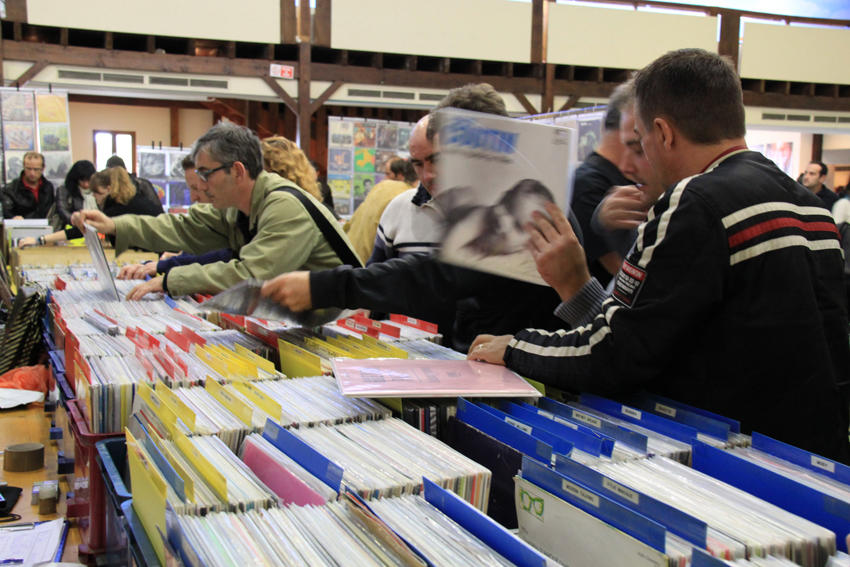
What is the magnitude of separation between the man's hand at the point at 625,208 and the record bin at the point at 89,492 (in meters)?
1.26

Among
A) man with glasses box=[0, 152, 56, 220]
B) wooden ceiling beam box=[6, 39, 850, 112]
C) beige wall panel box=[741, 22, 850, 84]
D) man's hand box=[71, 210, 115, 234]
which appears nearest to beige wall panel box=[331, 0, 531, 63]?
wooden ceiling beam box=[6, 39, 850, 112]

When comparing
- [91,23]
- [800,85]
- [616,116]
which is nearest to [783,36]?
[800,85]

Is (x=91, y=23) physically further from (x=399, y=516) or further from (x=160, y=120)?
(x=399, y=516)

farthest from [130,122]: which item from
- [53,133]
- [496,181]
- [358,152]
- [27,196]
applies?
[496,181]

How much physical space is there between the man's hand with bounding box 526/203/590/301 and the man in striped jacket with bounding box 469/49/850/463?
24cm

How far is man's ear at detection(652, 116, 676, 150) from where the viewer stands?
4.45ft

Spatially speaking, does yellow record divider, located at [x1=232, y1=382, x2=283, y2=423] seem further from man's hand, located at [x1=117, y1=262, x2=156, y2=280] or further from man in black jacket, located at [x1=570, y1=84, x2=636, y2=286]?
man's hand, located at [x1=117, y1=262, x2=156, y2=280]

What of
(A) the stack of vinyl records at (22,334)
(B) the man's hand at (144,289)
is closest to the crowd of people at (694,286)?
(B) the man's hand at (144,289)

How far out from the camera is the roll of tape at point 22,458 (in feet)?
5.91

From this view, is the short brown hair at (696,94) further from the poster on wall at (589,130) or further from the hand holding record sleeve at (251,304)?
the poster on wall at (589,130)

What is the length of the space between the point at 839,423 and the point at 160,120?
18141 millimetres

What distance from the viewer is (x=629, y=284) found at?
1253mm

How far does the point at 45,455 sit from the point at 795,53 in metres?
14.4

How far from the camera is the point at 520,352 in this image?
4.72 ft
